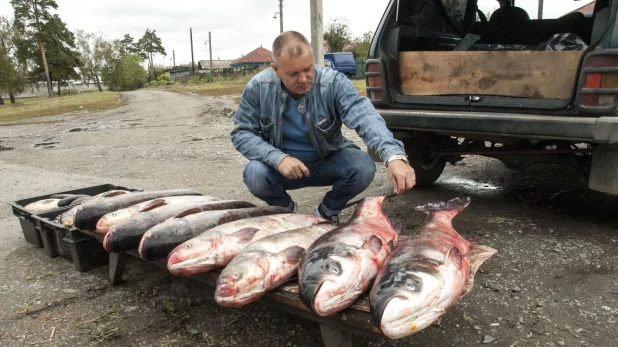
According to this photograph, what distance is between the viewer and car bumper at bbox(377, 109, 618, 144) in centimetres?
360

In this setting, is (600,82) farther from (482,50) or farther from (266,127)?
(266,127)

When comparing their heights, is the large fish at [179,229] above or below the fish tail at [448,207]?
below

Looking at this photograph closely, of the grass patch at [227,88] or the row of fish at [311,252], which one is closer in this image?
the row of fish at [311,252]

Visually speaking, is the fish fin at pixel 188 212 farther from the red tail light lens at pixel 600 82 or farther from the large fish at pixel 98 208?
the red tail light lens at pixel 600 82

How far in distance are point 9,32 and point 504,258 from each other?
7003 centimetres

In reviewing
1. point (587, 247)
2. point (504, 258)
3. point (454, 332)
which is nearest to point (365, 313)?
point (454, 332)

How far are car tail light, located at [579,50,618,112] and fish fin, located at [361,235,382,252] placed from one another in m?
2.37

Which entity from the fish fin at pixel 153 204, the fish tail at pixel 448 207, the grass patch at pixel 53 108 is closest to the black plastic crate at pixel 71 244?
the fish fin at pixel 153 204

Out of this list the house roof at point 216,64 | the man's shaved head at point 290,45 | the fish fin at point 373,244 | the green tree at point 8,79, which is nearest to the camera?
the fish fin at point 373,244

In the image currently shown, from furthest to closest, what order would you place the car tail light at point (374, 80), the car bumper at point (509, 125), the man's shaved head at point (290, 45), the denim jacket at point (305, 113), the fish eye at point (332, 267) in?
the car tail light at point (374, 80) < the denim jacket at point (305, 113) < the car bumper at point (509, 125) < the man's shaved head at point (290, 45) < the fish eye at point (332, 267)

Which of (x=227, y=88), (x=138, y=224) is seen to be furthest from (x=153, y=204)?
(x=227, y=88)

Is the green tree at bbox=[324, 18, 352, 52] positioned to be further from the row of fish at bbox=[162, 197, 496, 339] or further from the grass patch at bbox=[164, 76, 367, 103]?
the row of fish at bbox=[162, 197, 496, 339]

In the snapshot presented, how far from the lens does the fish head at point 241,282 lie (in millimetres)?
2254

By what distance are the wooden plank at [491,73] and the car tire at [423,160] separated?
0.70 metres
